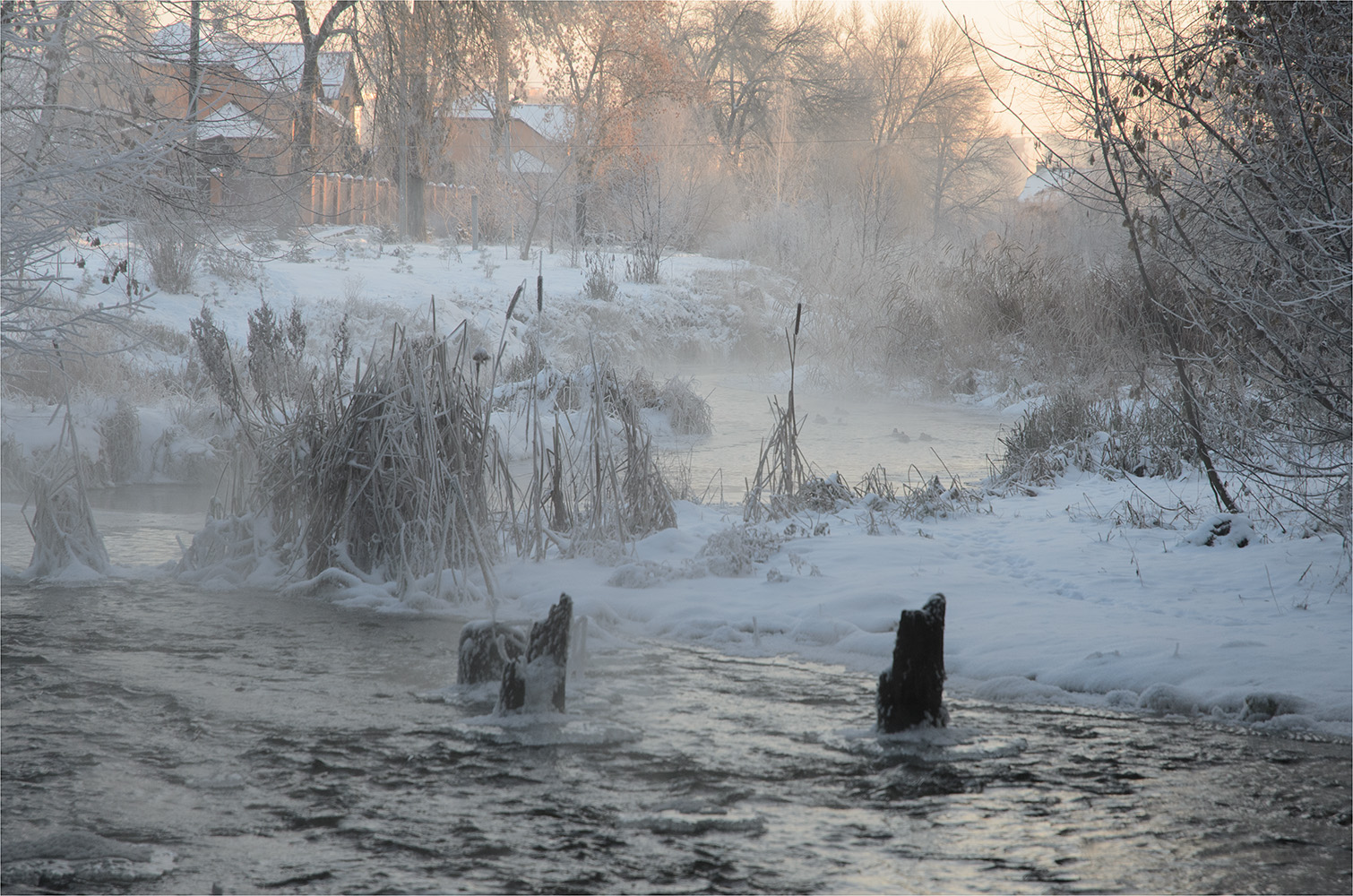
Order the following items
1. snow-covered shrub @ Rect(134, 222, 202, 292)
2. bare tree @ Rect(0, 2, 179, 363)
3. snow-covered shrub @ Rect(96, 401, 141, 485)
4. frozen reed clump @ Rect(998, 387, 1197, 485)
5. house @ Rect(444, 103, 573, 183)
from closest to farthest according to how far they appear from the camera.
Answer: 1. bare tree @ Rect(0, 2, 179, 363)
2. frozen reed clump @ Rect(998, 387, 1197, 485)
3. snow-covered shrub @ Rect(96, 401, 141, 485)
4. snow-covered shrub @ Rect(134, 222, 202, 292)
5. house @ Rect(444, 103, 573, 183)

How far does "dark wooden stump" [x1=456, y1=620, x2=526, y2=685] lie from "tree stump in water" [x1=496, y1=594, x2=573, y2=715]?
298 mm

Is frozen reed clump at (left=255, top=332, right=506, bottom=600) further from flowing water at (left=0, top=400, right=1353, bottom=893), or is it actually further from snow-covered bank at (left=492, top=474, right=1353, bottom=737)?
flowing water at (left=0, top=400, right=1353, bottom=893)

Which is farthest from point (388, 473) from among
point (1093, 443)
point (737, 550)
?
point (1093, 443)

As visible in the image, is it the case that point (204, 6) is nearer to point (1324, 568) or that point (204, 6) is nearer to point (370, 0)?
point (370, 0)

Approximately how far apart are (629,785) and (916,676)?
1.24 metres

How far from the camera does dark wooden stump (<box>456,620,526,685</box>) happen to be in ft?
15.8

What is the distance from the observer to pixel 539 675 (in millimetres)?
4480

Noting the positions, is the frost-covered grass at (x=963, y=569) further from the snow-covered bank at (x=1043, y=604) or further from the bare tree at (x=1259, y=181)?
the bare tree at (x=1259, y=181)

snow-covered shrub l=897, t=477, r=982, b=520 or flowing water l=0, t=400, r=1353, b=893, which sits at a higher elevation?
snow-covered shrub l=897, t=477, r=982, b=520

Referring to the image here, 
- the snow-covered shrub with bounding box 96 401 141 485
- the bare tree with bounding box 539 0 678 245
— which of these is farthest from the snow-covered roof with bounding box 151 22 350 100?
the bare tree with bounding box 539 0 678 245

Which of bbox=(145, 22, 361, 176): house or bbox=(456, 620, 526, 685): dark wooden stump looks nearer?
bbox=(456, 620, 526, 685): dark wooden stump

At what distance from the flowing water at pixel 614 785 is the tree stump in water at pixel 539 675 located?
0.10m

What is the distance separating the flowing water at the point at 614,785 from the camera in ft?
10.4

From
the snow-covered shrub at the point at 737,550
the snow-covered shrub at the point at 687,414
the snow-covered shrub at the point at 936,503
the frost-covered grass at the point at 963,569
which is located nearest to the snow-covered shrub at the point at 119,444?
the frost-covered grass at the point at 963,569
